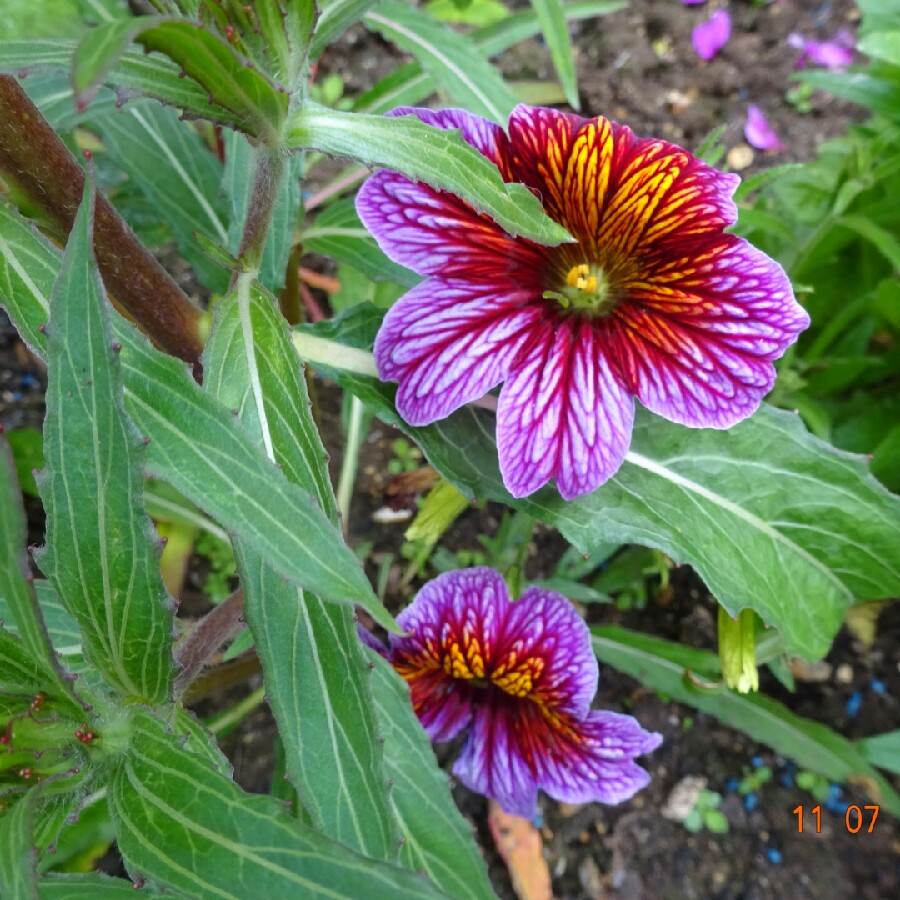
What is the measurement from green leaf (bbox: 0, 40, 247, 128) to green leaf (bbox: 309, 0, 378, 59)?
13 cm

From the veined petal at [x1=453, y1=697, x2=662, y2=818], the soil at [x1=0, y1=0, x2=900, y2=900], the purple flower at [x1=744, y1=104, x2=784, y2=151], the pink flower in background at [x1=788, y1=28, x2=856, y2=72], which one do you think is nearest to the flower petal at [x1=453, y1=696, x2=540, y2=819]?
the veined petal at [x1=453, y1=697, x2=662, y2=818]

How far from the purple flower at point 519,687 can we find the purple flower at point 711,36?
1.34 m

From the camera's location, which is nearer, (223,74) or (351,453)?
(223,74)

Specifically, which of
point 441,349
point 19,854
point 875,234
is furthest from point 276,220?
point 875,234

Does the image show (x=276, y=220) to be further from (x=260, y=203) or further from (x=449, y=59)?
(x=449, y=59)

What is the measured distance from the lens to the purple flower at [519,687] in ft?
2.66

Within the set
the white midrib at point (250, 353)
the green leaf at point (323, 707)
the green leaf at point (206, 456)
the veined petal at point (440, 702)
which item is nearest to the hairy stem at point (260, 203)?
the white midrib at point (250, 353)

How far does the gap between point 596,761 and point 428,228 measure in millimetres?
557

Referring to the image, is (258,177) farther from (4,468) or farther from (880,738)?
(880,738)

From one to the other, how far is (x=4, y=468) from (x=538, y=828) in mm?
972

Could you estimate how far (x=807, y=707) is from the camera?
3.83 feet

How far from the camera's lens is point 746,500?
0.72m

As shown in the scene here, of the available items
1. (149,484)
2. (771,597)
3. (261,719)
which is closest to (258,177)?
(771,597)

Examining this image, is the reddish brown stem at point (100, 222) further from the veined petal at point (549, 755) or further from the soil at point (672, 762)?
the soil at point (672, 762)
